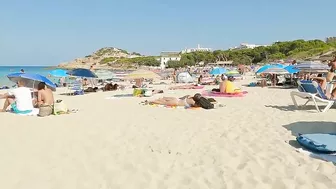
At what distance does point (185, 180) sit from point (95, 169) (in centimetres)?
107

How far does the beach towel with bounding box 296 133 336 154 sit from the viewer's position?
3783 millimetres

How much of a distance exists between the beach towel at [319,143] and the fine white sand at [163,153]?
180 mm

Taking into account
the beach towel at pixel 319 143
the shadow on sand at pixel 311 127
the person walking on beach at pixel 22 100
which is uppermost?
the person walking on beach at pixel 22 100

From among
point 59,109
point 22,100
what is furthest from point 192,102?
point 22,100

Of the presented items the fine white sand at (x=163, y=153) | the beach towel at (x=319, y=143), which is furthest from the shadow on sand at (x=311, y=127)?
the beach towel at (x=319, y=143)

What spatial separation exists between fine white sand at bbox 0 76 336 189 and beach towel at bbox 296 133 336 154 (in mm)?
180

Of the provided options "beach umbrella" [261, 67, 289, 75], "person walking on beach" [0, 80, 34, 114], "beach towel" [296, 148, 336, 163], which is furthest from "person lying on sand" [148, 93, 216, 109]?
"beach umbrella" [261, 67, 289, 75]

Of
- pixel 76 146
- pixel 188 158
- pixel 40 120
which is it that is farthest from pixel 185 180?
pixel 40 120

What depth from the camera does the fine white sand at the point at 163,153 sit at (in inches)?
126

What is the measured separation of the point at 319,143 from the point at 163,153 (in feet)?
6.44

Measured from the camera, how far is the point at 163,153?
4.13 metres

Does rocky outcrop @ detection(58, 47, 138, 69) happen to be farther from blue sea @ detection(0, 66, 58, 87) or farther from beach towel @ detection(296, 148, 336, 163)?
beach towel @ detection(296, 148, 336, 163)

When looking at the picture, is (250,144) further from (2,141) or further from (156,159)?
(2,141)

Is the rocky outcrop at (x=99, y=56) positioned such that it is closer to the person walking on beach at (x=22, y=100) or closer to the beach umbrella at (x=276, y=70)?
the beach umbrella at (x=276, y=70)
